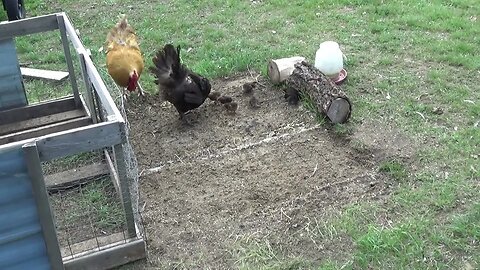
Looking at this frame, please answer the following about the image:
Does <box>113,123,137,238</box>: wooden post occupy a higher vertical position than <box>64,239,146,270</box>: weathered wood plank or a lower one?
higher

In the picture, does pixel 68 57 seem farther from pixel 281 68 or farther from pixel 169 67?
pixel 281 68

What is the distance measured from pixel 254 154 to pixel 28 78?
9.42ft

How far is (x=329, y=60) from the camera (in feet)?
19.3

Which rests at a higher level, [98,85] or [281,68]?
[98,85]

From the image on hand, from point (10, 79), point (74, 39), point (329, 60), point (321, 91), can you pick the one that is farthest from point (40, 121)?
point (329, 60)

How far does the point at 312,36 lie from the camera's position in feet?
23.7

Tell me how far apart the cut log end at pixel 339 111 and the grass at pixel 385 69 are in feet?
0.53

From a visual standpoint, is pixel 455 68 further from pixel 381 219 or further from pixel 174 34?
pixel 174 34

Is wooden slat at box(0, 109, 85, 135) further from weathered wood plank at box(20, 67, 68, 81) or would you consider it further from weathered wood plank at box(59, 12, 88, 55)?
weathered wood plank at box(20, 67, 68, 81)

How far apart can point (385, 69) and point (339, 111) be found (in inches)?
52.5

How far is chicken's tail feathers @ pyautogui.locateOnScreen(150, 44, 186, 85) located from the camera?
17.6ft

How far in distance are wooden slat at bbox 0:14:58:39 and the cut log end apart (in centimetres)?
242

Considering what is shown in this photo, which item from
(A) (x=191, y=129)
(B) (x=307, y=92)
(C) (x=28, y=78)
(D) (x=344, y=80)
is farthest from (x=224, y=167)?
(C) (x=28, y=78)

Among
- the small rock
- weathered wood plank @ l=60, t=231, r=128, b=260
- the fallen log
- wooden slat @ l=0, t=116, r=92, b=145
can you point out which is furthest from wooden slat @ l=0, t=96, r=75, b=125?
the small rock
